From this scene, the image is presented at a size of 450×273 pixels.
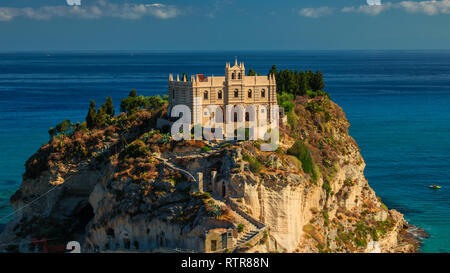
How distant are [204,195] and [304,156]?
16.2m

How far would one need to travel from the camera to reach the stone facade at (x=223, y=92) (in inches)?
3103

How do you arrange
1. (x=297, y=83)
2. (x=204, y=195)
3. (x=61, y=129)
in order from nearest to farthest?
(x=204, y=195) < (x=61, y=129) < (x=297, y=83)

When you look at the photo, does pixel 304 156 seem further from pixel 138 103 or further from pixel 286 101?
pixel 138 103

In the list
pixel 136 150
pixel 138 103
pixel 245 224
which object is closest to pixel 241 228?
pixel 245 224

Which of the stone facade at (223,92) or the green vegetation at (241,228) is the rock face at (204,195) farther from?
the stone facade at (223,92)

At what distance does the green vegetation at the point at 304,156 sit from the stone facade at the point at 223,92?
6677 mm

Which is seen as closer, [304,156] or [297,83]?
[304,156]

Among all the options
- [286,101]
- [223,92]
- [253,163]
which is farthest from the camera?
[286,101]

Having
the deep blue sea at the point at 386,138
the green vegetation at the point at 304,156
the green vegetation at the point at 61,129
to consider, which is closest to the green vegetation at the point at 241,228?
the green vegetation at the point at 304,156

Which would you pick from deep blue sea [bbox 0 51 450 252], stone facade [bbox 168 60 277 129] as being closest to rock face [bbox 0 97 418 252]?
stone facade [bbox 168 60 277 129]

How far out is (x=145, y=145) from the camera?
252 ft

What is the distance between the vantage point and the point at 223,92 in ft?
265

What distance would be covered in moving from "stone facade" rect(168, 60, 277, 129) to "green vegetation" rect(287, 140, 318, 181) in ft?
21.9
